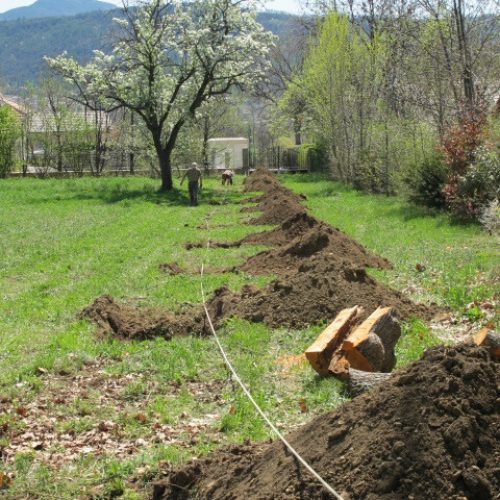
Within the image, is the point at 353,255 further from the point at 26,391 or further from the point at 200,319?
the point at 26,391

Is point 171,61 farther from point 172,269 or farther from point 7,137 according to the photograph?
point 172,269

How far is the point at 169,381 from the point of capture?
794 centimetres

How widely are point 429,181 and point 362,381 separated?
1594 cm

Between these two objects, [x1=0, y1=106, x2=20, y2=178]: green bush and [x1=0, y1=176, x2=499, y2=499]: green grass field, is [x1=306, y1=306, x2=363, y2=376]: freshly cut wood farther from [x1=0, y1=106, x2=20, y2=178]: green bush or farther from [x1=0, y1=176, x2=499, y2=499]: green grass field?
[x1=0, y1=106, x2=20, y2=178]: green bush

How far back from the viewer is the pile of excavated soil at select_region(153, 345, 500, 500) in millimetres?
4230

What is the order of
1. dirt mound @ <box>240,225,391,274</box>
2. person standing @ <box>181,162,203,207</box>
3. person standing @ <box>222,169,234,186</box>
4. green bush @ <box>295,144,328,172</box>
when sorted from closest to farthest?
dirt mound @ <box>240,225,391,274</box>
person standing @ <box>181,162,203,207</box>
person standing @ <box>222,169,234,186</box>
green bush @ <box>295,144,328,172</box>

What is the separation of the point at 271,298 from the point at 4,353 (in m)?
3.44

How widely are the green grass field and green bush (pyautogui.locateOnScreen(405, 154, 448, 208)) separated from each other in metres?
1.79

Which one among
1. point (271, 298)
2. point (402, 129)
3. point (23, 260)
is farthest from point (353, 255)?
point (402, 129)

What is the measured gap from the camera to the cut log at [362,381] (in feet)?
21.8

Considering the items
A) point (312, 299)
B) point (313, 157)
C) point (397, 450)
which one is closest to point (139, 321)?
point (312, 299)

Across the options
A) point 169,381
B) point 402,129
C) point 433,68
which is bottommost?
point 169,381

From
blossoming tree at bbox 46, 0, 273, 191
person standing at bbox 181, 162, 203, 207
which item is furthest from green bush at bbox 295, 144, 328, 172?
person standing at bbox 181, 162, 203, 207

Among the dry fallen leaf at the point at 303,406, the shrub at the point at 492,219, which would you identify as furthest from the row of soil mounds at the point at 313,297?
the shrub at the point at 492,219
